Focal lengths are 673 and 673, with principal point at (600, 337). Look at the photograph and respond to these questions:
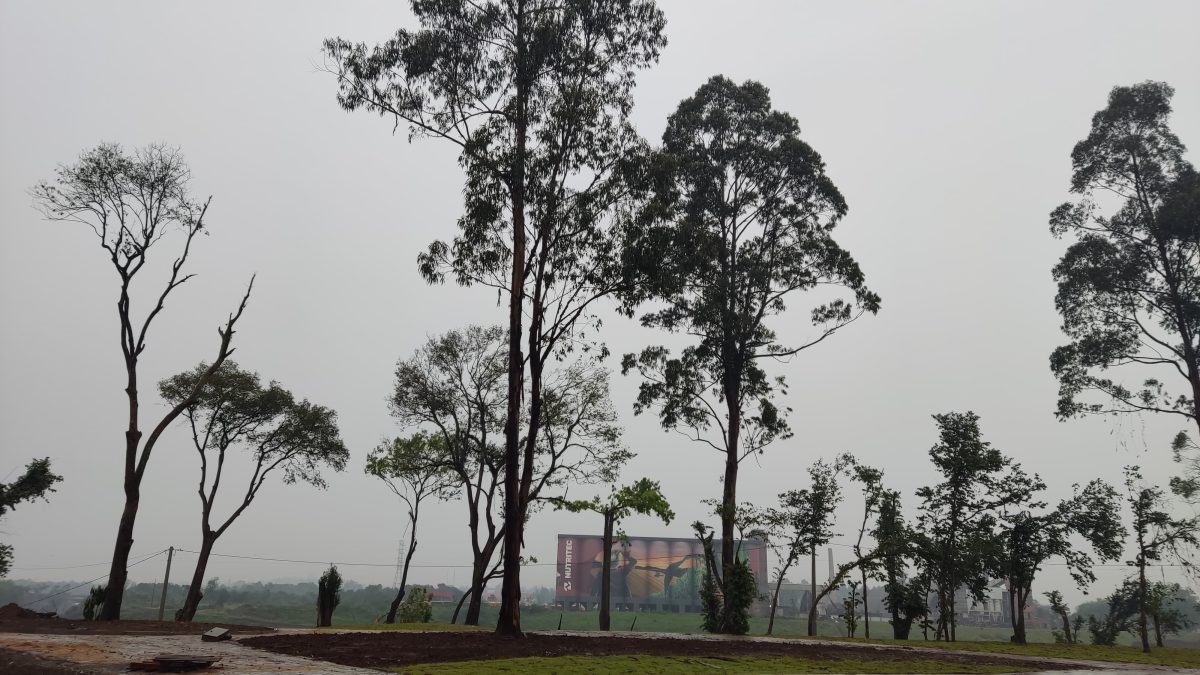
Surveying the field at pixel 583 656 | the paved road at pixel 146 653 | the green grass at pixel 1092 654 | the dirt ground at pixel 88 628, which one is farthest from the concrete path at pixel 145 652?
the green grass at pixel 1092 654

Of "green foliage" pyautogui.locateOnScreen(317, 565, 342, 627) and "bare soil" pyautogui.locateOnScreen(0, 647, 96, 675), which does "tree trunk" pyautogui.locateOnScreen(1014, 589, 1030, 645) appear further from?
"bare soil" pyautogui.locateOnScreen(0, 647, 96, 675)

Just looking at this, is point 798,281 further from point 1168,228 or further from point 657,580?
point 657,580

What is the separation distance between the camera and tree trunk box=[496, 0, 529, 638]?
53.4 feet

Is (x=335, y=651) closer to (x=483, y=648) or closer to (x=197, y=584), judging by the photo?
(x=483, y=648)

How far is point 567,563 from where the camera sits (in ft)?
358

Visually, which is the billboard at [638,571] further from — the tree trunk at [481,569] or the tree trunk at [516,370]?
the tree trunk at [516,370]

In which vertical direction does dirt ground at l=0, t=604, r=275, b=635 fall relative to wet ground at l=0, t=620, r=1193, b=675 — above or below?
below

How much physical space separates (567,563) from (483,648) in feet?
333

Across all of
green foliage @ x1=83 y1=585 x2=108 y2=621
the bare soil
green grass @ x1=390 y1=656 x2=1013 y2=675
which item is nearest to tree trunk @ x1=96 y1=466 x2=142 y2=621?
green foliage @ x1=83 y1=585 x2=108 y2=621

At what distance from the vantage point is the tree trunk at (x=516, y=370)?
53.4 ft

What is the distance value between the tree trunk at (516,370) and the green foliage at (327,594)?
846 centimetres

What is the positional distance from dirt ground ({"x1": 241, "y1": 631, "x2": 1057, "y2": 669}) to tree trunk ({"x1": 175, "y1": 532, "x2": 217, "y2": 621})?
57.6 feet

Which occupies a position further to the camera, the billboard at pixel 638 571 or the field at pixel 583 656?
the billboard at pixel 638 571

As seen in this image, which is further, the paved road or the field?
the field
